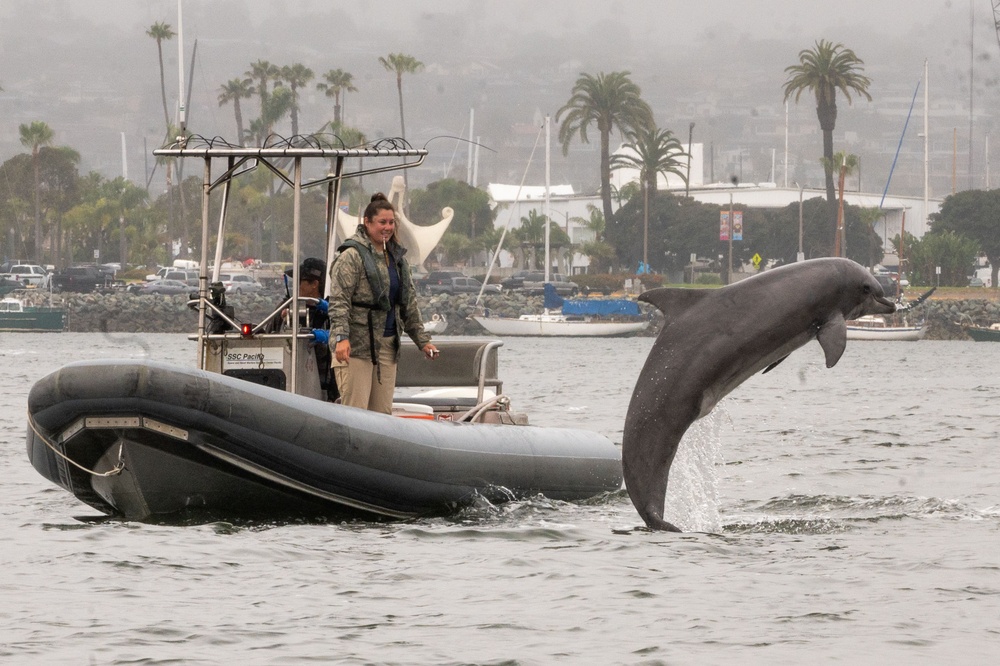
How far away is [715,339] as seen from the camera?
9672 mm

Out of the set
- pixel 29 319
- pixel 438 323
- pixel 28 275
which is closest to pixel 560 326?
pixel 438 323

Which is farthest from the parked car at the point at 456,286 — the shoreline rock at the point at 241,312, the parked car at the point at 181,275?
the parked car at the point at 181,275

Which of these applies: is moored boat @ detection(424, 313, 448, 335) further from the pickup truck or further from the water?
the water

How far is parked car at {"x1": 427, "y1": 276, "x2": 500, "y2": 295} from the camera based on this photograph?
101m

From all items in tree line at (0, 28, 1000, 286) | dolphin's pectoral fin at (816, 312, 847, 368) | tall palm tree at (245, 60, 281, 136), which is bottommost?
dolphin's pectoral fin at (816, 312, 847, 368)

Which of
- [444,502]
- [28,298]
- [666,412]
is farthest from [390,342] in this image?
[28,298]

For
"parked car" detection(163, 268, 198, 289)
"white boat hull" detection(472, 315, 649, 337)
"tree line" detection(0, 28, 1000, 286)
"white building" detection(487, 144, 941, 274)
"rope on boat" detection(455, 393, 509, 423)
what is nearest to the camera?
"rope on boat" detection(455, 393, 509, 423)

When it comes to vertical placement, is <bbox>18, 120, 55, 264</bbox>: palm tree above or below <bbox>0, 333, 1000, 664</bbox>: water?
above

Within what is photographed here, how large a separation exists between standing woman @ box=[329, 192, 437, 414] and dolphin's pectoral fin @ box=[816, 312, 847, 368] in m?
3.32

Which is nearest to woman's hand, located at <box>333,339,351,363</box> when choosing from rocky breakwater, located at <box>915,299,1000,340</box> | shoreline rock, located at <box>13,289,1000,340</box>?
shoreline rock, located at <box>13,289,1000,340</box>

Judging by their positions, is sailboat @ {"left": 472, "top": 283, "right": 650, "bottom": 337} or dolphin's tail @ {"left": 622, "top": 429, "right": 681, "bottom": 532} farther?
sailboat @ {"left": 472, "top": 283, "right": 650, "bottom": 337}

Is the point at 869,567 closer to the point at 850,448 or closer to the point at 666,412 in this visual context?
the point at 666,412

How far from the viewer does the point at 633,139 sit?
380 ft

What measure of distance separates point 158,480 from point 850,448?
42.3ft
